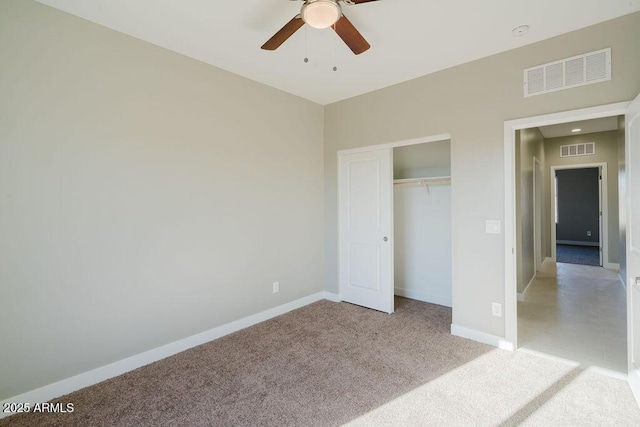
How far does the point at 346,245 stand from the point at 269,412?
2.44m

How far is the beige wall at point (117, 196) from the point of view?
2.02 meters

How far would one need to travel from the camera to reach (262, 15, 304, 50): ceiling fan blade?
185 centimetres

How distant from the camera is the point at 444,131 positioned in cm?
317

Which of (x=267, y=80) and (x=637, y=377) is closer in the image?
(x=637, y=377)

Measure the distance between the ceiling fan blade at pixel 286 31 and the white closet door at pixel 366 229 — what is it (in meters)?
2.04

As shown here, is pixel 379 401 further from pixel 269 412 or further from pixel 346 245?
pixel 346 245

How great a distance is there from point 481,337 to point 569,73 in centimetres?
247

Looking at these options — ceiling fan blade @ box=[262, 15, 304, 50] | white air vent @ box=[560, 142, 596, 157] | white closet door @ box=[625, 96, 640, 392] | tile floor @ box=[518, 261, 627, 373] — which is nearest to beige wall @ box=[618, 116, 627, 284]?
tile floor @ box=[518, 261, 627, 373]

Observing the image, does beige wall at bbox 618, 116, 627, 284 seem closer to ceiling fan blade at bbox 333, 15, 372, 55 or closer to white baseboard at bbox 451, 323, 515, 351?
white baseboard at bbox 451, 323, 515, 351

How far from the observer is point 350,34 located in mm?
1948

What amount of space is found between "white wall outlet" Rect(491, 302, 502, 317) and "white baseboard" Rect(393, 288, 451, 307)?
1078 mm

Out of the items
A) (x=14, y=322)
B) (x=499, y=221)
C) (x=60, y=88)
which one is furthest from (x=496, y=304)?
(x=60, y=88)

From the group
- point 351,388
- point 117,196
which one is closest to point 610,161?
point 351,388

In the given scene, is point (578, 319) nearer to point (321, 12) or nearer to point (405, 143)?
point (405, 143)
